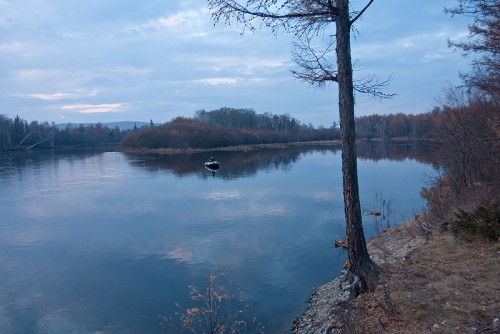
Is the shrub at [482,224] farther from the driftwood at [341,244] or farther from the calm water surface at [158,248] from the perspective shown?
the driftwood at [341,244]

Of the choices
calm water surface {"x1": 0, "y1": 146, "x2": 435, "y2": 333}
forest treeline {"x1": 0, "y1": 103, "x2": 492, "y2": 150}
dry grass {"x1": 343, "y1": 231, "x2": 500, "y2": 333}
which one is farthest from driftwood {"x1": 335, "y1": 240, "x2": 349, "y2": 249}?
forest treeline {"x1": 0, "y1": 103, "x2": 492, "y2": 150}

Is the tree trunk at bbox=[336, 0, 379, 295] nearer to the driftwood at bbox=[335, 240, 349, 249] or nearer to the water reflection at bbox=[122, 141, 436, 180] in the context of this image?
the driftwood at bbox=[335, 240, 349, 249]

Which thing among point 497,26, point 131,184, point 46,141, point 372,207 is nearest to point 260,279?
point 497,26

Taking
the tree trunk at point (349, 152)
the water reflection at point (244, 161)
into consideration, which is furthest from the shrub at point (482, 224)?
the water reflection at point (244, 161)

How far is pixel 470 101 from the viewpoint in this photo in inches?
742

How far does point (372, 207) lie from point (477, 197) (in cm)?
708

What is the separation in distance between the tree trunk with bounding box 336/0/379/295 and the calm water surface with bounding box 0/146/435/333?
2.87m

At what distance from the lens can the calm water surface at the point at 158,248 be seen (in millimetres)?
9273

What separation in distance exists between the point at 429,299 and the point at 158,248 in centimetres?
1005

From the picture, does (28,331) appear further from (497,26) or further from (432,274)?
(497,26)

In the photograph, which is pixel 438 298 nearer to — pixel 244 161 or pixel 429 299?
pixel 429 299

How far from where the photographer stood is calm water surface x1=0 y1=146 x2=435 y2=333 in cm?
927

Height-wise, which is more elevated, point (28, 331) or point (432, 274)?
point (432, 274)

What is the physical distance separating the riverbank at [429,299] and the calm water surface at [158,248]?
2.29 m
